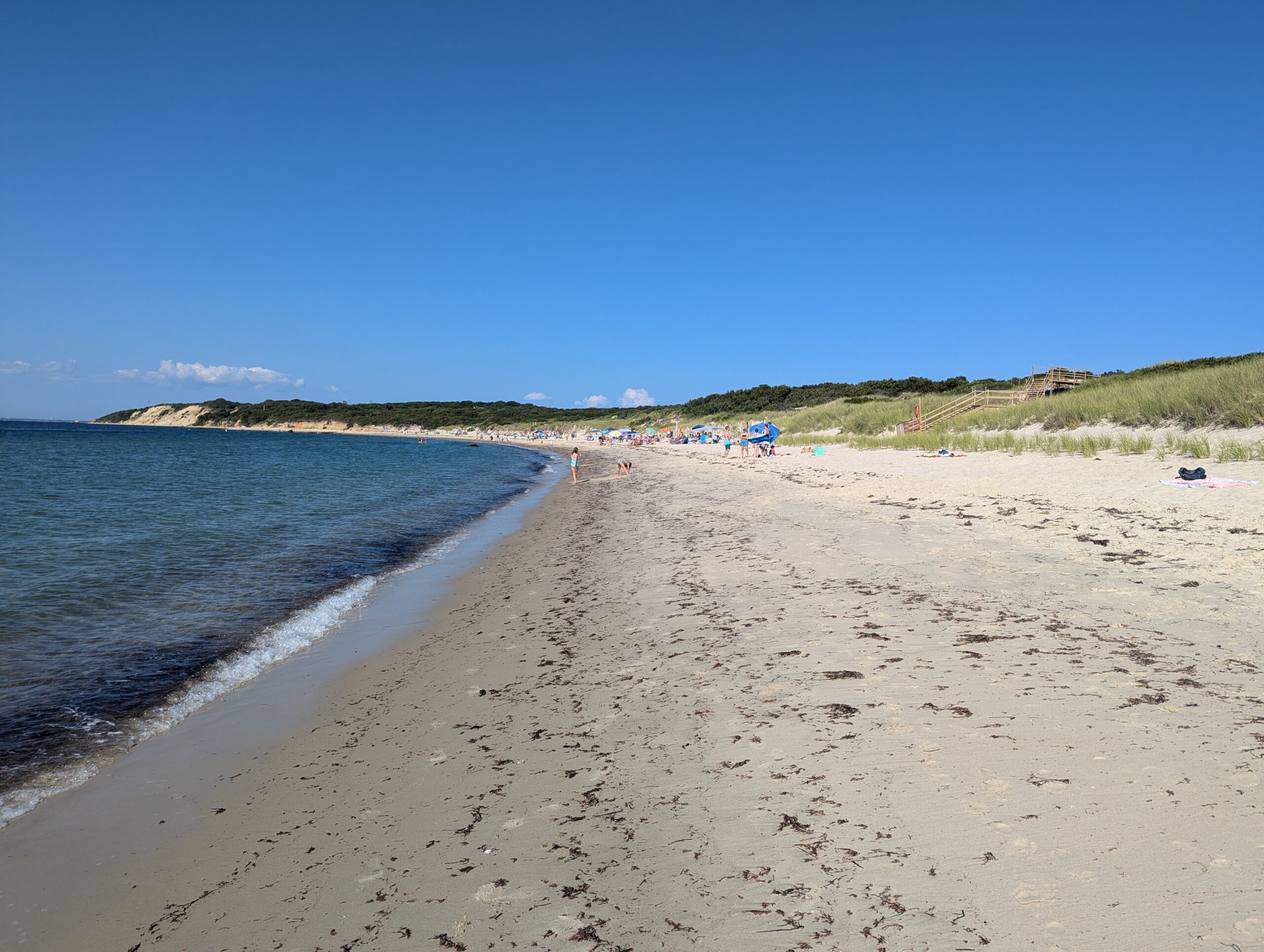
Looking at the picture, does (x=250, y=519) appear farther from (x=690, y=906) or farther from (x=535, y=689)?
(x=690, y=906)

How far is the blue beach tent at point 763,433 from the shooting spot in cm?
3325

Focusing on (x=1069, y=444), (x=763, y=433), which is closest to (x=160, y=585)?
(x=1069, y=444)

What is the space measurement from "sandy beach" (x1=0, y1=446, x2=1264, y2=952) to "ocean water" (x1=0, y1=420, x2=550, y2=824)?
2.88 ft

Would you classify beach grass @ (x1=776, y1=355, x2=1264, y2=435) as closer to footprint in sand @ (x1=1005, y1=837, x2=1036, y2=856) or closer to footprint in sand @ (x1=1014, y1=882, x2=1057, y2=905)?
footprint in sand @ (x1=1005, y1=837, x2=1036, y2=856)

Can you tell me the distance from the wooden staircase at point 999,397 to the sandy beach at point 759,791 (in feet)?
86.1

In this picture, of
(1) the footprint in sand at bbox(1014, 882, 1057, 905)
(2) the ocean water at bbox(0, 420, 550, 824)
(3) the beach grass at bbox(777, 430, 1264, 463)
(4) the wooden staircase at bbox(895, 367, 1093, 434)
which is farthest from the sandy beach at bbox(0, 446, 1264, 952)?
(4) the wooden staircase at bbox(895, 367, 1093, 434)

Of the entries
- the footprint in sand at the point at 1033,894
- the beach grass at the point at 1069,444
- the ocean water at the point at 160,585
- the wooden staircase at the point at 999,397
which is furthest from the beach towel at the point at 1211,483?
the wooden staircase at the point at 999,397

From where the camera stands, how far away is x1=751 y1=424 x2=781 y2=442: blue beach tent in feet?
109

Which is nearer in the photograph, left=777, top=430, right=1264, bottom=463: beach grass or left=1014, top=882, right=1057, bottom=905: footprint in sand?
left=1014, top=882, right=1057, bottom=905: footprint in sand

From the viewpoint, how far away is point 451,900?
8.60ft

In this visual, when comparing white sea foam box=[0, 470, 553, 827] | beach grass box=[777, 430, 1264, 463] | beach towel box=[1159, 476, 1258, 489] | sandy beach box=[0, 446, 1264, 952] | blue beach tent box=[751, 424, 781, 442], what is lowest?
white sea foam box=[0, 470, 553, 827]

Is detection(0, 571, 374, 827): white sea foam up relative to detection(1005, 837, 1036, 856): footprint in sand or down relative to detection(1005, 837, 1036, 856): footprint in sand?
down

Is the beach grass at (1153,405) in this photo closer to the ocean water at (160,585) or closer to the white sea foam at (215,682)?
A: the ocean water at (160,585)

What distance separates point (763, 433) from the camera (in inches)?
1319
